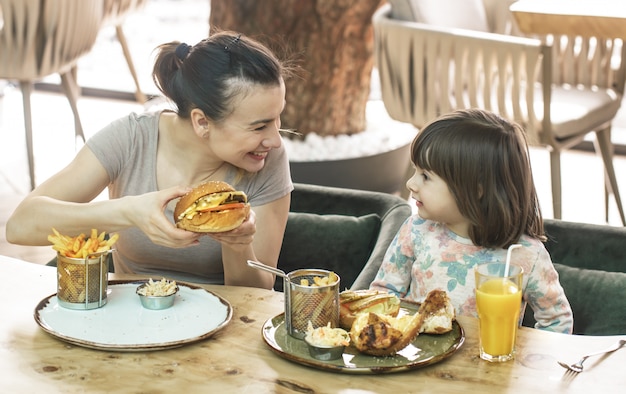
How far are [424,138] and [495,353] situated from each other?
514mm

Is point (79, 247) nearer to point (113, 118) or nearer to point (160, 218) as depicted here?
point (160, 218)

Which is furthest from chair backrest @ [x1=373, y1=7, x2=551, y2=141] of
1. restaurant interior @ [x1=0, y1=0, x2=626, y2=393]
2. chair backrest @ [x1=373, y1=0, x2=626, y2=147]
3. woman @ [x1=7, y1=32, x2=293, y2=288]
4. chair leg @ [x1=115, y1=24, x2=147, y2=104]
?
chair leg @ [x1=115, y1=24, x2=147, y2=104]

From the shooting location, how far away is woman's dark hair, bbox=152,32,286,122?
1.93 metres

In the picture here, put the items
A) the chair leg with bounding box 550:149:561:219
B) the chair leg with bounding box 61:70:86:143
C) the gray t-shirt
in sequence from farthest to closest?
the chair leg with bounding box 61:70:86:143 < the chair leg with bounding box 550:149:561:219 < the gray t-shirt

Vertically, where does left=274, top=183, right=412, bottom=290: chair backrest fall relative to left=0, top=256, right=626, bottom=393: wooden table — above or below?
below

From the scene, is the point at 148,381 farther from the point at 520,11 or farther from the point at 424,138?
the point at 520,11

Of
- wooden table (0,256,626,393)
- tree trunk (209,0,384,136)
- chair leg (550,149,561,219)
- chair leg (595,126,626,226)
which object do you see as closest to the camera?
wooden table (0,256,626,393)

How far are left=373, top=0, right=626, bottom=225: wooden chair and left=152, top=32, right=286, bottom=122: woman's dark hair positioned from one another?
1.40 meters

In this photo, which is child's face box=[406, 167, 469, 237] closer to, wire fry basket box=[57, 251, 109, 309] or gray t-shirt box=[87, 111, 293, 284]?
gray t-shirt box=[87, 111, 293, 284]

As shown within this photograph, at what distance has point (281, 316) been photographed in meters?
1.58

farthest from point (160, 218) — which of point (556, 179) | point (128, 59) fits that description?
point (128, 59)

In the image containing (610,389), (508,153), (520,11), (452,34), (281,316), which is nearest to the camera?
(610,389)

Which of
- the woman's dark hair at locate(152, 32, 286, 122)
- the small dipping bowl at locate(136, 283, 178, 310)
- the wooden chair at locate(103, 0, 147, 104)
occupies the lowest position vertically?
the wooden chair at locate(103, 0, 147, 104)

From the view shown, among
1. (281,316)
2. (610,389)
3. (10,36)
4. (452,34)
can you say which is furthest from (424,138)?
(10,36)
